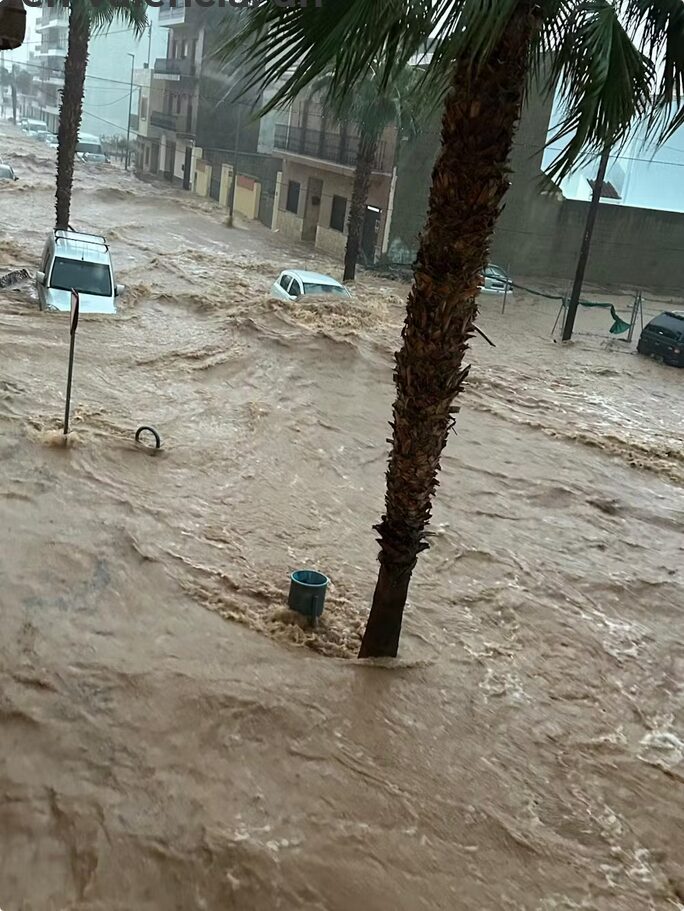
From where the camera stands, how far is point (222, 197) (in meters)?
43.3

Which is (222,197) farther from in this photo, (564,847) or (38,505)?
(564,847)

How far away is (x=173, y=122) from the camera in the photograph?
161 ft

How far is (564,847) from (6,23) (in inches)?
232

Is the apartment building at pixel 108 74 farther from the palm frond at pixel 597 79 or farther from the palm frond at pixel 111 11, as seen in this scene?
the palm frond at pixel 597 79

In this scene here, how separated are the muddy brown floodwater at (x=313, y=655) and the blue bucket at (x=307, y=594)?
0.19 m

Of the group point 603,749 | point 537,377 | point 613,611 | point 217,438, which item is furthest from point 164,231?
point 603,749

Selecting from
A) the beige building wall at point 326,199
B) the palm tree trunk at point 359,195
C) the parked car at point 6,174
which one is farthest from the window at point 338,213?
the parked car at point 6,174

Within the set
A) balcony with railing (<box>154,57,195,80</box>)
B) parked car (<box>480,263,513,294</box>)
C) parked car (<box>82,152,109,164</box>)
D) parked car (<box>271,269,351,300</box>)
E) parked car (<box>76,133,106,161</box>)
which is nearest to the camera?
parked car (<box>271,269,351,300</box>)

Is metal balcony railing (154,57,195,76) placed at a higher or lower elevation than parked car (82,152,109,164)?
higher

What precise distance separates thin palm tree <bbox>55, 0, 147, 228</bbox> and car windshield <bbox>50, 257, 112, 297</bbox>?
18.0 ft

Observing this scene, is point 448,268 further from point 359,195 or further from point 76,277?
point 359,195

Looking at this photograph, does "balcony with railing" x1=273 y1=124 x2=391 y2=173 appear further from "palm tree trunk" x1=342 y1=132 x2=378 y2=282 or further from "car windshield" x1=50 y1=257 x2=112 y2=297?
"car windshield" x1=50 y1=257 x2=112 y2=297

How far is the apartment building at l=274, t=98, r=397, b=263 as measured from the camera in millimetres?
28562

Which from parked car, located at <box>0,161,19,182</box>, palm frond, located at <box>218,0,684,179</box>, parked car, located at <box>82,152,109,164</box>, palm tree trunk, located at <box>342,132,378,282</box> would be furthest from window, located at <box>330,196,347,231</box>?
parked car, located at <box>82,152,109,164</box>
